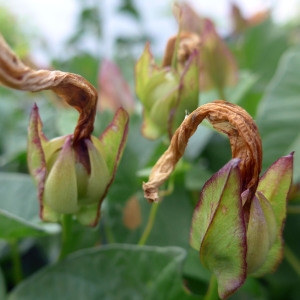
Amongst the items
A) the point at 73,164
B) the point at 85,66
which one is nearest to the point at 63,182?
the point at 73,164

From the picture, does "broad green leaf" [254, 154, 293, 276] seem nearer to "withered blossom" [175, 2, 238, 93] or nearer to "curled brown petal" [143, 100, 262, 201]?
"curled brown petal" [143, 100, 262, 201]

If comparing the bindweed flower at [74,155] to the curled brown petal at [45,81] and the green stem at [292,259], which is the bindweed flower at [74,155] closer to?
the curled brown petal at [45,81]

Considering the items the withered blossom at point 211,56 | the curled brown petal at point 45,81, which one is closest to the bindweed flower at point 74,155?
the curled brown petal at point 45,81

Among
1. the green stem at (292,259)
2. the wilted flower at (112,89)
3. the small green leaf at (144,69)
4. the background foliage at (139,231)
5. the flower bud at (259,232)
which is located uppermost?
the small green leaf at (144,69)

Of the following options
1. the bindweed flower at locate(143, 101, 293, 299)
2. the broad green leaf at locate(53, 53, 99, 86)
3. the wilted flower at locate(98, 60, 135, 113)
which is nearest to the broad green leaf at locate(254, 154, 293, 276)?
the bindweed flower at locate(143, 101, 293, 299)

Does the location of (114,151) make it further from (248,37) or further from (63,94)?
(248,37)

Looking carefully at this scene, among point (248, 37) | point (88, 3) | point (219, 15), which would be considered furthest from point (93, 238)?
point (219, 15)
